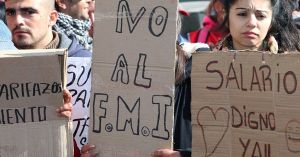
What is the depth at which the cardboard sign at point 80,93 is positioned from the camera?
413 centimetres

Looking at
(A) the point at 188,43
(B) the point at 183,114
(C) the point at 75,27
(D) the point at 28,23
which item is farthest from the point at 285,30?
(C) the point at 75,27

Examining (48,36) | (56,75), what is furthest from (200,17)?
(56,75)

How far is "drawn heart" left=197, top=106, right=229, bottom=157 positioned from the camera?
3391 mm

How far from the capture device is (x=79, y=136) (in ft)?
13.6

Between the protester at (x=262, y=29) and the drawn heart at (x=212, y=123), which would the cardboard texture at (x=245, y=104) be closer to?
the drawn heart at (x=212, y=123)

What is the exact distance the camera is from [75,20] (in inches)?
224

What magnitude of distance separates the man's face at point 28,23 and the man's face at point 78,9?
129 centimetres

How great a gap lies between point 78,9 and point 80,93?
1.89 m

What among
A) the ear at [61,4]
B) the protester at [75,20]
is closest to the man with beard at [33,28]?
the protester at [75,20]

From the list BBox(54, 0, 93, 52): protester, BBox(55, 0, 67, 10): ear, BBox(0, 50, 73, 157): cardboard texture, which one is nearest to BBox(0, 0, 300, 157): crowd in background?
BBox(0, 50, 73, 157): cardboard texture

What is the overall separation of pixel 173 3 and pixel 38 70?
0.67 metres

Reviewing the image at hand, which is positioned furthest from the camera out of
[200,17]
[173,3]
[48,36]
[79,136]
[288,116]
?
[200,17]

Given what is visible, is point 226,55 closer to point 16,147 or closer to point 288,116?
point 288,116

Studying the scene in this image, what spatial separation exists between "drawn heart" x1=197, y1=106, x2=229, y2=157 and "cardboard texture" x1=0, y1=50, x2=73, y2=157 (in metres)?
0.64
